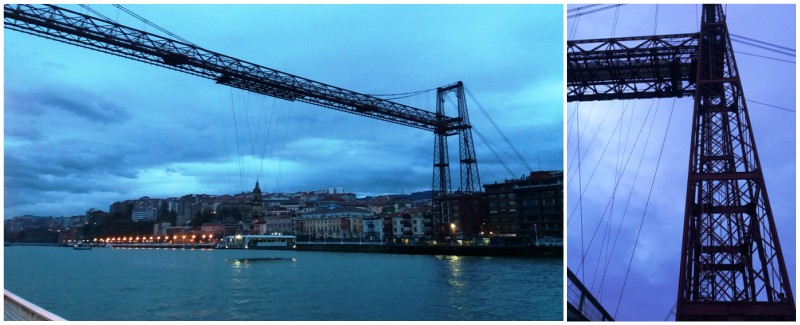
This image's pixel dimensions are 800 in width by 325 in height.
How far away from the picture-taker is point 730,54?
6934mm

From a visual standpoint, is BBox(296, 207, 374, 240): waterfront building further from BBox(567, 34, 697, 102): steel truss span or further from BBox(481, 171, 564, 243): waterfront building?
BBox(567, 34, 697, 102): steel truss span

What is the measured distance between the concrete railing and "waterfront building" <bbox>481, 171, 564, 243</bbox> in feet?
94.3

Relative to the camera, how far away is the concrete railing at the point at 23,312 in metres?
5.00

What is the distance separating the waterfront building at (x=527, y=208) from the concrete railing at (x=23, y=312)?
28.8m

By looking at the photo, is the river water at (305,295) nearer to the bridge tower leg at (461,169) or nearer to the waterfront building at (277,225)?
the bridge tower leg at (461,169)

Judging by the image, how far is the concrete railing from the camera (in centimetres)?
500

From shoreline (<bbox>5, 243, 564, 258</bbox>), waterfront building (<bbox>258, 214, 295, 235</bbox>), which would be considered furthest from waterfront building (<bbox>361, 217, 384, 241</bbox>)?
waterfront building (<bbox>258, 214, 295, 235</bbox>)

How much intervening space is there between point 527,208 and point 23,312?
32.8 metres

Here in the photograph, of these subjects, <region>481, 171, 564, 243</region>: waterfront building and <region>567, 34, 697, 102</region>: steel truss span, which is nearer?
<region>567, 34, 697, 102</region>: steel truss span

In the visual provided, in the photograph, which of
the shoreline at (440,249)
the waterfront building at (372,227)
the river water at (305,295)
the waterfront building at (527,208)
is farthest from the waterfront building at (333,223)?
the river water at (305,295)

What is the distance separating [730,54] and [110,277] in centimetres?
1861

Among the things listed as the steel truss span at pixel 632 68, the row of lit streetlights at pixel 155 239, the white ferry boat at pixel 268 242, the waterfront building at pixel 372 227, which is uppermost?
the steel truss span at pixel 632 68

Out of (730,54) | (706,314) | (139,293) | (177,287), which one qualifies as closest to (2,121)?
(706,314)

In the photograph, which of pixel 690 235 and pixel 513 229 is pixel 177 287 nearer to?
pixel 690 235
